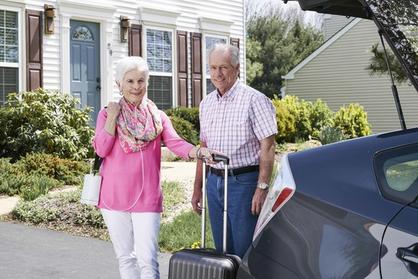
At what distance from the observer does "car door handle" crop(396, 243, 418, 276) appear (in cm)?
234

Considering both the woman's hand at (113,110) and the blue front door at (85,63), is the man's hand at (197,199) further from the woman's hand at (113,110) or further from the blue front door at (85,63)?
Result: the blue front door at (85,63)

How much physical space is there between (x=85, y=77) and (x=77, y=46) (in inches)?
27.5

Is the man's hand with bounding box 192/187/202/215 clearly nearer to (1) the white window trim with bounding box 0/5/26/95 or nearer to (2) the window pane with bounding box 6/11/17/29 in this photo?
(1) the white window trim with bounding box 0/5/26/95

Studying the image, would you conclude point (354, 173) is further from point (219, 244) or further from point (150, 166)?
point (150, 166)

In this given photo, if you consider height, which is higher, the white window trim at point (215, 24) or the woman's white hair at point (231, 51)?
the white window trim at point (215, 24)

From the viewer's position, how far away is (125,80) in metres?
4.40

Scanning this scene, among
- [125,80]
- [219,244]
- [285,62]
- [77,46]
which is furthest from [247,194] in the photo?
[285,62]

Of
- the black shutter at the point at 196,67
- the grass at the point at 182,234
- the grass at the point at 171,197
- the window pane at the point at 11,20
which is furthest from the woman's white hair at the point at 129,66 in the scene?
the black shutter at the point at 196,67

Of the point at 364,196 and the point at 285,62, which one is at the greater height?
the point at 285,62

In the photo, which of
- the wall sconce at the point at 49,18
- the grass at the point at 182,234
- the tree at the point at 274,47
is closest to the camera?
the grass at the point at 182,234

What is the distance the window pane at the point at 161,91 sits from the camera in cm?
1705

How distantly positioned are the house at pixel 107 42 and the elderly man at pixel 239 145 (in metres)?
10.4

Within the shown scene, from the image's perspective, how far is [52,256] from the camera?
22.8ft

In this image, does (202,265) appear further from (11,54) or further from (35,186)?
(11,54)
